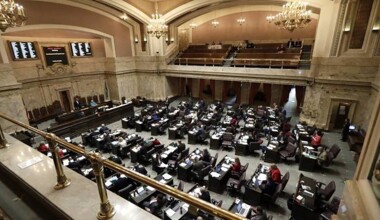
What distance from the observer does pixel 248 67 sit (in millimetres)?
14891

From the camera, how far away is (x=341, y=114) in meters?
11.6

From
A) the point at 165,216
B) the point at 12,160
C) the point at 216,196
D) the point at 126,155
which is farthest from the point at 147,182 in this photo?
the point at 126,155

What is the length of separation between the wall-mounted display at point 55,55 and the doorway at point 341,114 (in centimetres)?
1902

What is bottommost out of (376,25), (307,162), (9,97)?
(307,162)

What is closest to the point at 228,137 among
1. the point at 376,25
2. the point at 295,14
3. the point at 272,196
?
the point at 272,196

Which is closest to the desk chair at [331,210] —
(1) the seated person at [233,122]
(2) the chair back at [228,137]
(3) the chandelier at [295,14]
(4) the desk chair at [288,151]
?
(4) the desk chair at [288,151]

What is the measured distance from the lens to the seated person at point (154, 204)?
5.30 metres

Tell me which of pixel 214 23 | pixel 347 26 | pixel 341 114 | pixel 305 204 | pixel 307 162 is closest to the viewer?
pixel 305 204

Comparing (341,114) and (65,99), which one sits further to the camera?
(65,99)

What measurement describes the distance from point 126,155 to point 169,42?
12672mm

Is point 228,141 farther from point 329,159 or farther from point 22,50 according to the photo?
point 22,50

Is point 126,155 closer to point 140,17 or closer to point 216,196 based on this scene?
point 216,196

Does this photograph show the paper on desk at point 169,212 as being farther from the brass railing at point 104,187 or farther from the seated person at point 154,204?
the brass railing at point 104,187

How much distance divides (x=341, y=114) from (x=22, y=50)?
20411 mm
